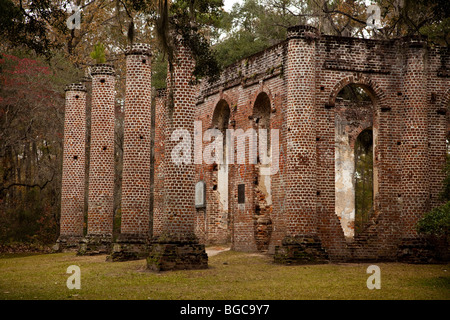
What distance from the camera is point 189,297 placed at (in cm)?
1165

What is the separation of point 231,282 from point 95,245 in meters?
9.91

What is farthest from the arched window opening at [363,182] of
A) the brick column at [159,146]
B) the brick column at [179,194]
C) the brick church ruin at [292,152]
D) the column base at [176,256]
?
the column base at [176,256]

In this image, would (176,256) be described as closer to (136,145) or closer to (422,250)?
(136,145)

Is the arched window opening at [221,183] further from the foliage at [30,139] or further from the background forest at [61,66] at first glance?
the foliage at [30,139]

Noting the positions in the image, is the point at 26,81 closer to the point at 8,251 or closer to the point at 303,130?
the point at 8,251

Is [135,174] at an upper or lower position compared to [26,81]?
lower

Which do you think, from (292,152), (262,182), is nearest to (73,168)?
(262,182)

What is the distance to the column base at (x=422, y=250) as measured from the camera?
1905 cm

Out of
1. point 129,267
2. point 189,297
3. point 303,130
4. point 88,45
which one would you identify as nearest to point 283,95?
point 303,130

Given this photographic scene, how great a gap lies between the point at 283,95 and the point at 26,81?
14731 millimetres

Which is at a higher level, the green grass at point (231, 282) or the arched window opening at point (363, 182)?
the arched window opening at point (363, 182)

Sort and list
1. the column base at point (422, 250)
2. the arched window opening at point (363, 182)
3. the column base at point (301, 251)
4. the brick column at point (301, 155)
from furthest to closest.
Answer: the arched window opening at point (363, 182), the column base at point (422, 250), the brick column at point (301, 155), the column base at point (301, 251)

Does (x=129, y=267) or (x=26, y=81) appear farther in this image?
(x=26, y=81)

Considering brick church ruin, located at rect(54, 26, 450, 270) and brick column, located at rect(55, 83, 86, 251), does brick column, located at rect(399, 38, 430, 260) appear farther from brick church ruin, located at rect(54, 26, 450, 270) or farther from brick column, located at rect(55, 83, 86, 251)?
brick column, located at rect(55, 83, 86, 251)
